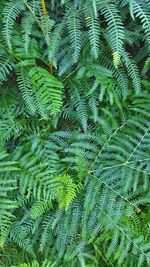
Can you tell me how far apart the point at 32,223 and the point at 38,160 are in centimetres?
50

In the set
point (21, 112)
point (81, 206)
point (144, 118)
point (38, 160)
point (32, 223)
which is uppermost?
point (144, 118)

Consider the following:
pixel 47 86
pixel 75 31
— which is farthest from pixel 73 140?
pixel 75 31

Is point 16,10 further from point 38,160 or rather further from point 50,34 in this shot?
point 38,160

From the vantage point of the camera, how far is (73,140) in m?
3.15

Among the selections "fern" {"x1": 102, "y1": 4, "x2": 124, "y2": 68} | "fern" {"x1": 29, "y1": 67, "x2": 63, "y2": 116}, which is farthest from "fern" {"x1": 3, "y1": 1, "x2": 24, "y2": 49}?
"fern" {"x1": 102, "y1": 4, "x2": 124, "y2": 68}

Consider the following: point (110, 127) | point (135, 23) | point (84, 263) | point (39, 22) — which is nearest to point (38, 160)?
point (110, 127)

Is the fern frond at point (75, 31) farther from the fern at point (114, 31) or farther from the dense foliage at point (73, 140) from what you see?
the fern at point (114, 31)

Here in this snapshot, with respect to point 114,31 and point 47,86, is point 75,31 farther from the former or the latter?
point 47,86

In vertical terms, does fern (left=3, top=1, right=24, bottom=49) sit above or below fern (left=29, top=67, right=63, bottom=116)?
above

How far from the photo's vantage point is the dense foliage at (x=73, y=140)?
289cm

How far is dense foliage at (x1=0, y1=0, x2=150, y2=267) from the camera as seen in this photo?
2893mm

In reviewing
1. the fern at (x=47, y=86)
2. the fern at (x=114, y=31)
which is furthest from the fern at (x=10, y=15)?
the fern at (x=114, y=31)

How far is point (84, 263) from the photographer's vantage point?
2934 millimetres

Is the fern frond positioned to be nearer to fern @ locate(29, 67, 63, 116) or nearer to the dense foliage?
the dense foliage
